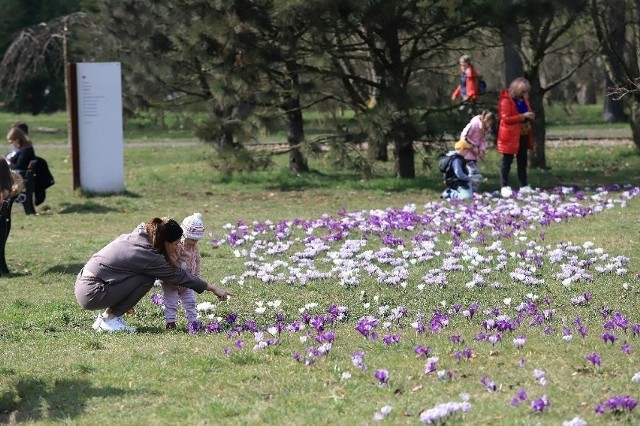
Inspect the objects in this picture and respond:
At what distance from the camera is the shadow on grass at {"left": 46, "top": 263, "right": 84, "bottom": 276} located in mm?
11703

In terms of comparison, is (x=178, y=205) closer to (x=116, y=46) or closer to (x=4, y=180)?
(x=4, y=180)

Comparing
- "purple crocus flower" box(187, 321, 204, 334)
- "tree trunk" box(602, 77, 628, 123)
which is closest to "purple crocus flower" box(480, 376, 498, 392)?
"purple crocus flower" box(187, 321, 204, 334)

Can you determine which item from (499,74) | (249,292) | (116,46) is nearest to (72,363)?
(249,292)

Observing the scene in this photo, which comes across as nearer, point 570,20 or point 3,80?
point 570,20

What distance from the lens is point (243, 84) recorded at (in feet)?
65.3

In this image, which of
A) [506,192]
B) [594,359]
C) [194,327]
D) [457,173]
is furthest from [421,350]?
[457,173]

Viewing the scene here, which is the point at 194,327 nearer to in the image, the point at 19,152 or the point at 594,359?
the point at 594,359

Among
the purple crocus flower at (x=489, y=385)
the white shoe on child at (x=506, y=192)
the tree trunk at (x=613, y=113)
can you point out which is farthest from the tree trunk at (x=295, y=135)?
A: the tree trunk at (x=613, y=113)

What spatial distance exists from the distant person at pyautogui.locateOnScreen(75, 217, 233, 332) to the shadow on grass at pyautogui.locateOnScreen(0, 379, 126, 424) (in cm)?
158

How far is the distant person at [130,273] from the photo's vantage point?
27.6 ft

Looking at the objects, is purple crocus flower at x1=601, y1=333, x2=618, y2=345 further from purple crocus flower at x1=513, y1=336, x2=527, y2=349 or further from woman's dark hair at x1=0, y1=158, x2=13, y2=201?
woman's dark hair at x1=0, y1=158, x2=13, y2=201

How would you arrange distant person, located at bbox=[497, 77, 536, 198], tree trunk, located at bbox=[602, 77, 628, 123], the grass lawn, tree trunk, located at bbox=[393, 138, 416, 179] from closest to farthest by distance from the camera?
the grass lawn
distant person, located at bbox=[497, 77, 536, 198]
tree trunk, located at bbox=[393, 138, 416, 179]
tree trunk, located at bbox=[602, 77, 628, 123]

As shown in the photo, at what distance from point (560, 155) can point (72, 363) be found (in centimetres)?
1978

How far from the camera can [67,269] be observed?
1185cm
